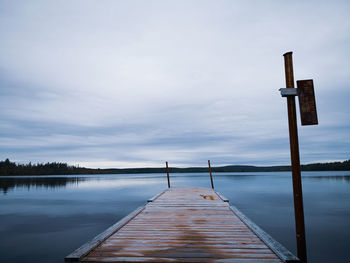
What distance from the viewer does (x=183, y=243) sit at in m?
4.98

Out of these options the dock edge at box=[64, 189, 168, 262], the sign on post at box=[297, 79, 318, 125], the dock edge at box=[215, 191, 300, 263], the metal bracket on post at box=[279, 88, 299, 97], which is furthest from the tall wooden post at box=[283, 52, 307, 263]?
the dock edge at box=[64, 189, 168, 262]

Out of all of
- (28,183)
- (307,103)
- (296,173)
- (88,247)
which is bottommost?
(28,183)

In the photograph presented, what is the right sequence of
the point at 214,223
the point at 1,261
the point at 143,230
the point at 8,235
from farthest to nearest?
the point at 8,235 < the point at 1,261 < the point at 214,223 < the point at 143,230

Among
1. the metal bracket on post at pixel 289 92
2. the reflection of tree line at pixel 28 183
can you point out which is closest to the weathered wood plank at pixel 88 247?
the metal bracket on post at pixel 289 92

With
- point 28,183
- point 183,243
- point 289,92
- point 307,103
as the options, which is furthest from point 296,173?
point 28,183

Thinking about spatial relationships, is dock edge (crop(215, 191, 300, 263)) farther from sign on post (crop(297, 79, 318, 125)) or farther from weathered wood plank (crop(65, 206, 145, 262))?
weathered wood plank (crop(65, 206, 145, 262))

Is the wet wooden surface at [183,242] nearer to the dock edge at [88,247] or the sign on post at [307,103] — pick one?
the dock edge at [88,247]

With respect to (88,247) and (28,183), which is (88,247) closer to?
(88,247)

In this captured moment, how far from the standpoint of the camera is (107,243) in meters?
4.97

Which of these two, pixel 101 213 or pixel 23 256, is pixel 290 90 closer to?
pixel 23 256

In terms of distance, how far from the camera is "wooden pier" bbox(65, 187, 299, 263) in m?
4.22

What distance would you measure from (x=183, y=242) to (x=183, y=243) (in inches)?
2.6

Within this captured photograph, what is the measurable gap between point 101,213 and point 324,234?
45.7 feet

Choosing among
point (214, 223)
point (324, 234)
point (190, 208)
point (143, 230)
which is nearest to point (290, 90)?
point (214, 223)
